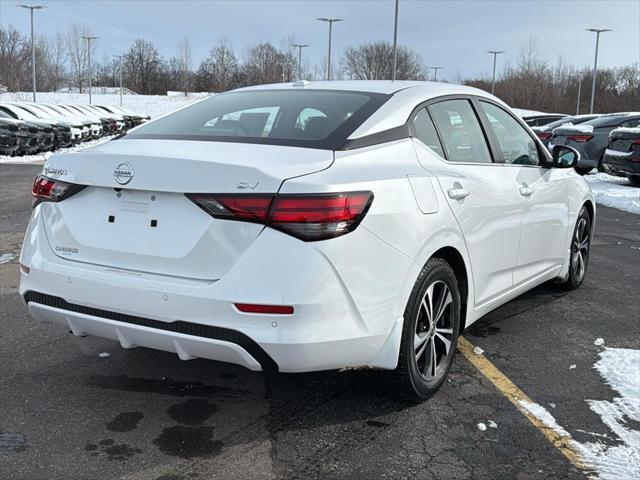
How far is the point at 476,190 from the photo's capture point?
12.0 feet

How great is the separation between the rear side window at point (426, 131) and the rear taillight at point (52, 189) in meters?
1.74

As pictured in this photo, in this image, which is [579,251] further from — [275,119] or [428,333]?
[275,119]

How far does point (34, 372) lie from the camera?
3.65 meters

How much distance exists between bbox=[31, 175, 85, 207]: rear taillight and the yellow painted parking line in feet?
8.08

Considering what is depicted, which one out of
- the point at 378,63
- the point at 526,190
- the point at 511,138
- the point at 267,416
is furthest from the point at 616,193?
the point at 378,63

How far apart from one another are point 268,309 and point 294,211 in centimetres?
41

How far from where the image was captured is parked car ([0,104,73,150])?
1942cm

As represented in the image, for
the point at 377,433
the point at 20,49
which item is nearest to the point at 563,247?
the point at 377,433

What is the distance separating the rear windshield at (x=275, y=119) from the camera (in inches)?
122

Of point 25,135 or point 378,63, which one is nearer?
point 25,135

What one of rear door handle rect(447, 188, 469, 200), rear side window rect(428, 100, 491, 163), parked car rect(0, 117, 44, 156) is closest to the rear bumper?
rear door handle rect(447, 188, 469, 200)

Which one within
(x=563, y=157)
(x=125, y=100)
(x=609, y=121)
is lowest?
(x=563, y=157)

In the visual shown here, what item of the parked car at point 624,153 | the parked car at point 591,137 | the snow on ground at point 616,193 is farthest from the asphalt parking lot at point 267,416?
the parked car at point 591,137

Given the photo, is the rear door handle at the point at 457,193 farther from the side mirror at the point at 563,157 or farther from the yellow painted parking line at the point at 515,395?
the side mirror at the point at 563,157
